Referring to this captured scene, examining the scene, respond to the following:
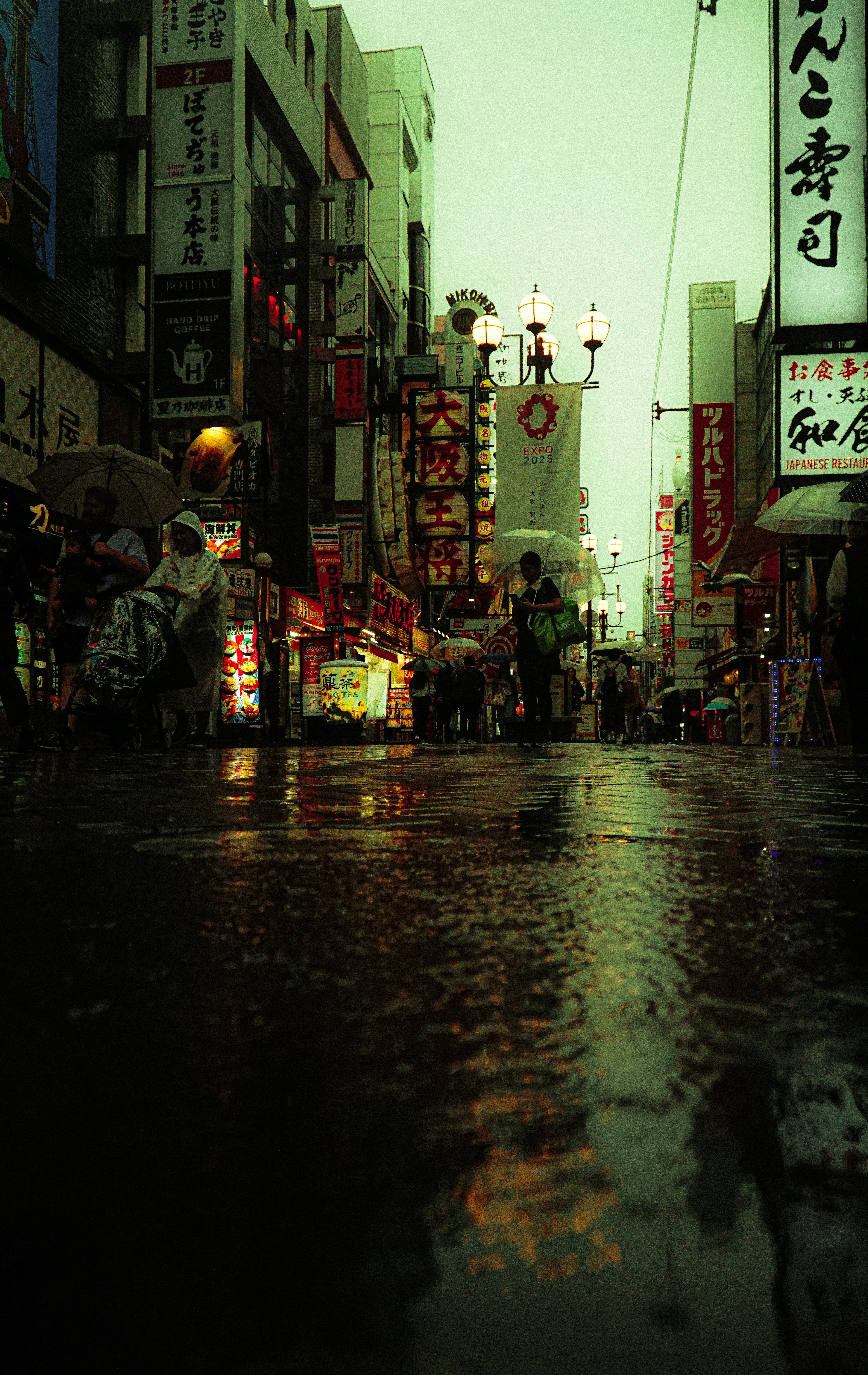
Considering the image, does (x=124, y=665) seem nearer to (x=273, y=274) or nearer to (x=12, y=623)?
(x=12, y=623)

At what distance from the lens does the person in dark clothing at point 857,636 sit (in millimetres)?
7484

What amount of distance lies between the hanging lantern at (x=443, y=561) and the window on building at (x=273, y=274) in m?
4.41

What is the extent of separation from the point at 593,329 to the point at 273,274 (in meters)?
9.48

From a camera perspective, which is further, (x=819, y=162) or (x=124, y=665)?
(x=819, y=162)

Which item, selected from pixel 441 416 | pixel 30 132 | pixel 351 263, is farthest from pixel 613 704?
pixel 30 132

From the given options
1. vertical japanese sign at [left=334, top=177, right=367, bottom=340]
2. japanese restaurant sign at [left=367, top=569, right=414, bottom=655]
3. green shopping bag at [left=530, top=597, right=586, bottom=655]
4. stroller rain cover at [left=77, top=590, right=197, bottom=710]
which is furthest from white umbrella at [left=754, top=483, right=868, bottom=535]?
japanese restaurant sign at [left=367, top=569, right=414, bottom=655]

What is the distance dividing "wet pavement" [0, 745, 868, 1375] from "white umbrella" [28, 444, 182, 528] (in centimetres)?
1005

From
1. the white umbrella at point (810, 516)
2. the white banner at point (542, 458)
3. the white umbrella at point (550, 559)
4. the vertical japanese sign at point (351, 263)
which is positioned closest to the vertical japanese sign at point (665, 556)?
the vertical japanese sign at point (351, 263)

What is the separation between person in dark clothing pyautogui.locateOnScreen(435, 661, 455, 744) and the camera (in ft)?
62.5

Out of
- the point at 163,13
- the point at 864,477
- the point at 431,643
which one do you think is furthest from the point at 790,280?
the point at 431,643

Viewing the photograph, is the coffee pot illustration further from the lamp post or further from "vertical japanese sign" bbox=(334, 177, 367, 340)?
"vertical japanese sign" bbox=(334, 177, 367, 340)

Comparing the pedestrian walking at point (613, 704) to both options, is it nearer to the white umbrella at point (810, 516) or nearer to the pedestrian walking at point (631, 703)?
the pedestrian walking at point (631, 703)

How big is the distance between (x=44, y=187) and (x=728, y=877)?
43.7 feet

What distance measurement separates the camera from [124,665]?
6.94 m
